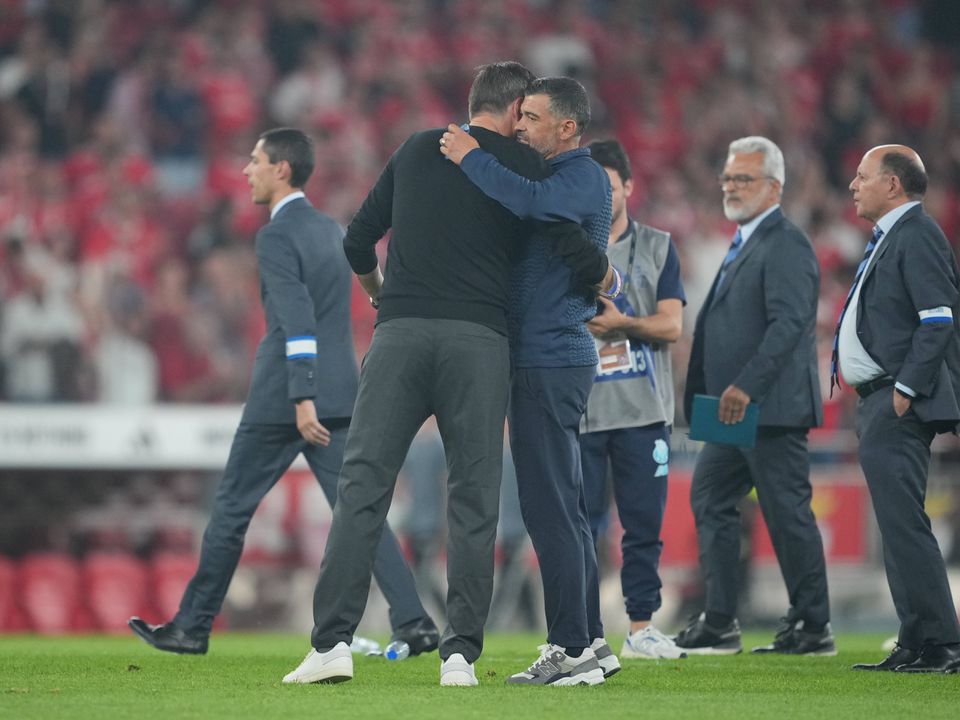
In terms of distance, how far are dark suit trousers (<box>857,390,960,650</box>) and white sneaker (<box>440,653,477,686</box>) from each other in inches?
77.1

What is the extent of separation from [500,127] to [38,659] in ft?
10.2

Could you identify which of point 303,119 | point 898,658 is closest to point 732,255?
point 898,658

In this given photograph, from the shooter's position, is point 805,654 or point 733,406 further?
point 805,654

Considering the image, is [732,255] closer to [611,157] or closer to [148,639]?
[611,157]

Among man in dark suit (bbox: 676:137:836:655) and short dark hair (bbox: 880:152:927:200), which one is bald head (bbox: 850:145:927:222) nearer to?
short dark hair (bbox: 880:152:927:200)

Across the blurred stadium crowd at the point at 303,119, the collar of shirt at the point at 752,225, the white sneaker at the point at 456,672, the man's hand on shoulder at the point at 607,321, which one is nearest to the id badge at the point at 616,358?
the man's hand on shoulder at the point at 607,321

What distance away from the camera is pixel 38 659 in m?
6.58

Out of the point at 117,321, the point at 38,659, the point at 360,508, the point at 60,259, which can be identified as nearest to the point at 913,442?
the point at 360,508

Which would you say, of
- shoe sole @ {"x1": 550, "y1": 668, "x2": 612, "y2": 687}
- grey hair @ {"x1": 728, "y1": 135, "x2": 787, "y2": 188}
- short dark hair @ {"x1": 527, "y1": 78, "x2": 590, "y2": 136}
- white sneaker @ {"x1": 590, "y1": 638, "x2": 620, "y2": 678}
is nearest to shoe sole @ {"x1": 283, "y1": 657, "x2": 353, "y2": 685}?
shoe sole @ {"x1": 550, "y1": 668, "x2": 612, "y2": 687}

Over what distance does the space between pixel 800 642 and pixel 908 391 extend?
1541 millimetres

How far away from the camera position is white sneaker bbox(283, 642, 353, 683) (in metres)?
5.12

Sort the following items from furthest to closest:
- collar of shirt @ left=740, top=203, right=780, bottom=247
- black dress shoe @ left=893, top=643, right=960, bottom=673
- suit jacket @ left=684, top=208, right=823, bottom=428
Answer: collar of shirt @ left=740, top=203, right=780, bottom=247
suit jacket @ left=684, top=208, right=823, bottom=428
black dress shoe @ left=893, top=643, right=960, bottom=673

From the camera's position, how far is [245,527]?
22.2 ft

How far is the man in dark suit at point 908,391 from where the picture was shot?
6094mm
